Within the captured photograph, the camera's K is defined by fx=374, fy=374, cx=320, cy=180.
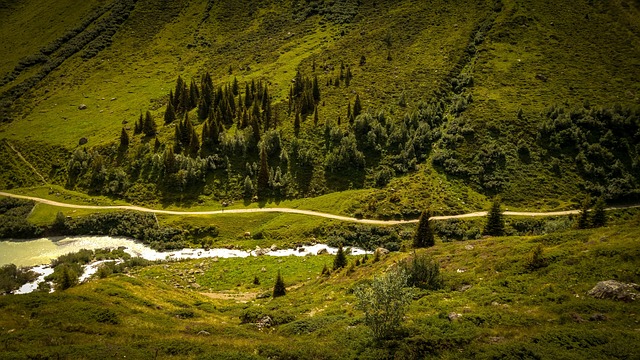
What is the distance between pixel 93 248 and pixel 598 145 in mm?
132580

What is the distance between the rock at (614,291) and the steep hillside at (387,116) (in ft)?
191

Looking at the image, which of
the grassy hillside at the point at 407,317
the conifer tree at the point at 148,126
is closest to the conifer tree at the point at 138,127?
the conifer tree at the point at 148,126

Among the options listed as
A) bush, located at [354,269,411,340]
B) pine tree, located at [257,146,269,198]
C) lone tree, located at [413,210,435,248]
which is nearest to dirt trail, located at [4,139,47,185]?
pine tree, located at [257,146,269,198]

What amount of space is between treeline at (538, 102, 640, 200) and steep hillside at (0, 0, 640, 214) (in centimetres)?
38

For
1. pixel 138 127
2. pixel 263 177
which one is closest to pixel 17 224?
pixel 138 127

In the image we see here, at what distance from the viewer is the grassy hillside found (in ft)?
97.8

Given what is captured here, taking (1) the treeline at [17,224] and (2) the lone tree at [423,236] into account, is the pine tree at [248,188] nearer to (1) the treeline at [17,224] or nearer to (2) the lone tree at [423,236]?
(2) the lone tree at [423,236]

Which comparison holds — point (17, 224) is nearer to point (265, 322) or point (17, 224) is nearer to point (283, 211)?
point (283, 211)

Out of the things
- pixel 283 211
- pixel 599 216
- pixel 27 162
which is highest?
pixel 27 162

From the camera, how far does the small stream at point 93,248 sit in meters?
85.2

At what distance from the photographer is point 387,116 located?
387 ft

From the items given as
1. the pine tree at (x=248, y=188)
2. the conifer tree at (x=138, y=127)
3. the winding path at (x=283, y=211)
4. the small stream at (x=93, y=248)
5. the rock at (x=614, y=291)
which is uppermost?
the conifer tree at (x=138, y=127)

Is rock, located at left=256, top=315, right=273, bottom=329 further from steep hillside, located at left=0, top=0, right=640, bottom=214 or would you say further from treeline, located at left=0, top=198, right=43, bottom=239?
treeline, located at left=0, top=198, right=43, bottom=239

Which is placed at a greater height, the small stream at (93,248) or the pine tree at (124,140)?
the pine tree at (124,140)
